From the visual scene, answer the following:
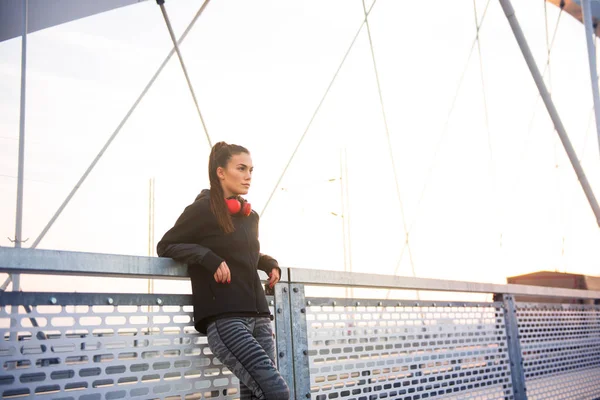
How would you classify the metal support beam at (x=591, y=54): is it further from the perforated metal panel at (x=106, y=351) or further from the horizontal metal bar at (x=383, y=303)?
the perforated metal panel at (x=106, y=351)

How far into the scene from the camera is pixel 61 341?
6.01 feet

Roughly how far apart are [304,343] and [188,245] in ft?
2.28

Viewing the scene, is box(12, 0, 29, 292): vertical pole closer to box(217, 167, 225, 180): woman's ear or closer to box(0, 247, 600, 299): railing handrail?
box(0, 247, 600, 299): railing handrail

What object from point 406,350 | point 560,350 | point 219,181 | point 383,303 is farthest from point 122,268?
point 560,350

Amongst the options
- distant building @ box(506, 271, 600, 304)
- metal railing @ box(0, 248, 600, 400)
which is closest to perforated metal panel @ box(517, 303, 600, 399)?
metal railing @ box(0, 248, 600, 400)

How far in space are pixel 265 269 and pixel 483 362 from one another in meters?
1.84

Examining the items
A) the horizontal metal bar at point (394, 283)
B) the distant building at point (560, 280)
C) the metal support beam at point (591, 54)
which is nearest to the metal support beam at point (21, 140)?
the horizontal metal bar at point (394, 283)

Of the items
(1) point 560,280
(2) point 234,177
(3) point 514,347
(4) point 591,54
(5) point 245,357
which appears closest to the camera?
(5) point 245,357

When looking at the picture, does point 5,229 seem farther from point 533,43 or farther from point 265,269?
point 533,43

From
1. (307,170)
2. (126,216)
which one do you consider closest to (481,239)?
(307,170)

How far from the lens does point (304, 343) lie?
2.57 meters

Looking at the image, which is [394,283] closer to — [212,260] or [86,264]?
[212,260]

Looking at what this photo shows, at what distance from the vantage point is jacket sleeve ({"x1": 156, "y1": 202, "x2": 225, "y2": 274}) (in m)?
2.08

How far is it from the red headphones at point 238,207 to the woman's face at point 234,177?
0.16ft
